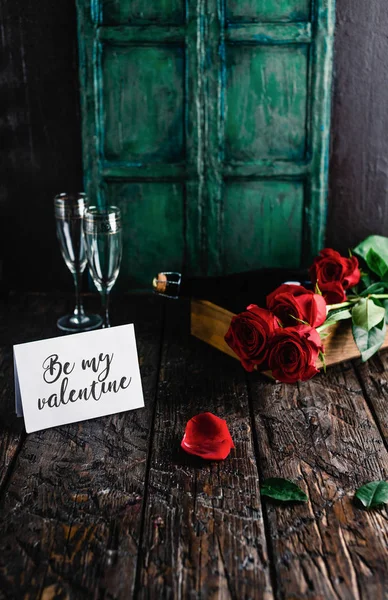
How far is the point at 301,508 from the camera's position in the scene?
932mm

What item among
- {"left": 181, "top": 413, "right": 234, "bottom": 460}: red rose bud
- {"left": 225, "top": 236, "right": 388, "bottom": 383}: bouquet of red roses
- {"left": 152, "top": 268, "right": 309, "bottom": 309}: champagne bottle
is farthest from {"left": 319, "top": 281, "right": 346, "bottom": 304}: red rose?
{"left": 181, "top": 413, "right": 234, "bottom": 460}: red rose bud

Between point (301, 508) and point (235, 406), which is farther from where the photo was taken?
point (235, 406)

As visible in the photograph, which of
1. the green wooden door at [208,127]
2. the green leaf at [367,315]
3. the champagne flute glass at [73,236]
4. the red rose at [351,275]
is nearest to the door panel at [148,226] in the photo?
the green wooden door at [208,127]

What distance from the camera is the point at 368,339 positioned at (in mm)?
1314

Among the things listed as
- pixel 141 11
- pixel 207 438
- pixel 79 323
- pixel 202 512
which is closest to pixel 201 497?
pixel 202 512

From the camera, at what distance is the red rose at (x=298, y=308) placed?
1209mm

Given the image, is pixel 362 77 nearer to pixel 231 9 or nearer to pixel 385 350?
pixel 231 9

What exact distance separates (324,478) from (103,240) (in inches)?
28.2

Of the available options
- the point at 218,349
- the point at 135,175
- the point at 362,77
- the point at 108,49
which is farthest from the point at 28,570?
the point at 362,77

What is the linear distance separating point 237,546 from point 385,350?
0.79m

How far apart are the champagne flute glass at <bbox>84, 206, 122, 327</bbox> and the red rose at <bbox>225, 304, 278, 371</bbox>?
381 millimetres

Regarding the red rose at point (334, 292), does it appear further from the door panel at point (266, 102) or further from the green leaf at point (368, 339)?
the door panel at point (266, 102)

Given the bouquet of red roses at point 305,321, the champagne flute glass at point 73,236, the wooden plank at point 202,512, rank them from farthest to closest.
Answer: the champagne flute glass at point 73,236
the bouquet of red roses at point 305,321
the wooden plank at point 202,512

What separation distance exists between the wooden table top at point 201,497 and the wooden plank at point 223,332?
0.04 metres
